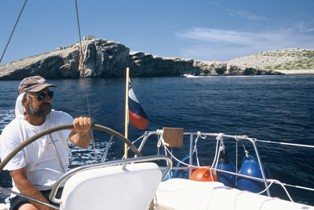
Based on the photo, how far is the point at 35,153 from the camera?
3.15 metres

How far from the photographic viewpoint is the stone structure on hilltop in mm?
101625

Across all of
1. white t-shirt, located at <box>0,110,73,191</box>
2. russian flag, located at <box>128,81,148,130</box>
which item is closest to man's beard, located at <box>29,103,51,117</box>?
white t-shirt, located at <box>0,110,73,191</box>

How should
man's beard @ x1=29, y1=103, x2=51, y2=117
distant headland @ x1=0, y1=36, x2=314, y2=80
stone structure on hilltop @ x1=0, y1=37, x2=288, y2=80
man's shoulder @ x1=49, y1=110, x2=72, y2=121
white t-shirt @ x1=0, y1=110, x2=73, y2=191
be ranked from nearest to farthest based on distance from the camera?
white t-shirt @ x1=0, y1=110, x2=73, y2=191 < man's beard @ x1=29, y1=103, x2=51, y2=117 < man's shoulder @ x1=49, y1=110, x2=72, y2=121 < stone structure on hilltop @ x1=0, y1=37, x2=288, y2=80 < distant headland @ x1=0, y1=36, x2=314, y2=80

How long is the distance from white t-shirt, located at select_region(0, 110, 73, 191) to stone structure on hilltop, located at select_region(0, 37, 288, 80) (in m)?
87.8

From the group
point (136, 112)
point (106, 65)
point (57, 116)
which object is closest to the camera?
point (57, 116)

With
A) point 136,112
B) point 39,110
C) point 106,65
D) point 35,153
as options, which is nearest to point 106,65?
point 106,65

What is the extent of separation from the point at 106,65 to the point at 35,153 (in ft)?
352

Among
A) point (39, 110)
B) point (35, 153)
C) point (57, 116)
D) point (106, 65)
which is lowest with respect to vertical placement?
point (35, 153)

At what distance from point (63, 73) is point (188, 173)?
350ft

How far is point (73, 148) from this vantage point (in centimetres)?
1357

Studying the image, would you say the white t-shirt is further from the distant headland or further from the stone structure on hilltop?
the stone structure on hilltop

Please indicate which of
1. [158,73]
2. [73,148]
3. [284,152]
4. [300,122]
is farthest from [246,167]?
[158,73]

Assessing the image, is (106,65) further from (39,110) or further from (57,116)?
(39,110)

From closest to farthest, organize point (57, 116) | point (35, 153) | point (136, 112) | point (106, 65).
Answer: point (35, 153), point (57, 116), point (136, 112), point (106, 65)
